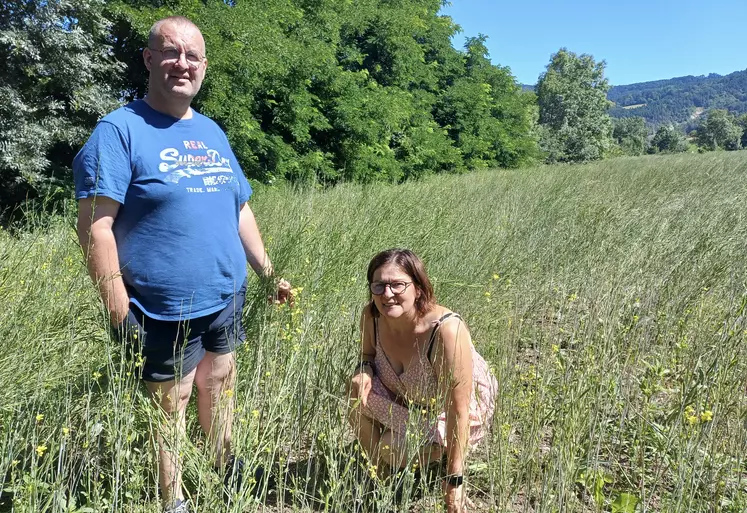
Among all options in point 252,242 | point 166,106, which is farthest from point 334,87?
point 166,106

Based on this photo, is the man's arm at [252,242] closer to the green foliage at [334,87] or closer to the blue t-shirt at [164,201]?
the blue t-shirt at [164,201]

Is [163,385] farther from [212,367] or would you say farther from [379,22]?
[379,22]

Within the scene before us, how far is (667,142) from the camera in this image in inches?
3204

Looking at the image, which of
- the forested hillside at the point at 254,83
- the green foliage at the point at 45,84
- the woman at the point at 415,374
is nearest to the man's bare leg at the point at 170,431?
the woman at the point at 415,374

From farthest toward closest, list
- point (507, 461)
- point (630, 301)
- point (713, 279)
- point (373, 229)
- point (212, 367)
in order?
1. point (373, 229)
2. point (713, 279)
3. point (630, 301)
4. point (212, 367)
5. point (507, 461)

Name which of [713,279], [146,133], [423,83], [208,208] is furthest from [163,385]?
[423,83]

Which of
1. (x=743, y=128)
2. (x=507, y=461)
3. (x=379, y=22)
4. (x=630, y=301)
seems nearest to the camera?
(x=507, y=461)

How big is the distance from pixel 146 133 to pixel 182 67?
259 mm

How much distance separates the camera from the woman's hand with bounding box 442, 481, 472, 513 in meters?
1.87

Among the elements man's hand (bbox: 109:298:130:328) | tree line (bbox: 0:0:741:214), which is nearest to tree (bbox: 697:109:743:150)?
tree line (bbox: 0:0:741:214)

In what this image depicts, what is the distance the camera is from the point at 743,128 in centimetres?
8431

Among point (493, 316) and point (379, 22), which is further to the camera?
point (379, 22)

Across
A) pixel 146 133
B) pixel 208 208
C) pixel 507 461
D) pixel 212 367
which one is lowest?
pixel 507 461

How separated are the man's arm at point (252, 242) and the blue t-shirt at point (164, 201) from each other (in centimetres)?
28
